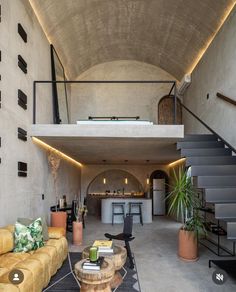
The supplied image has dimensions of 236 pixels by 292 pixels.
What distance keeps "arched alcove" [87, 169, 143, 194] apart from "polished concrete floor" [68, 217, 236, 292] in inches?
207

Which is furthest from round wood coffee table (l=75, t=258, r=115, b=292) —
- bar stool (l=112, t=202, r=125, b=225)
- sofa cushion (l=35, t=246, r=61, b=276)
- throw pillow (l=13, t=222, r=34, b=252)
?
bar stool (l=112, t=202, r=125, b=225)

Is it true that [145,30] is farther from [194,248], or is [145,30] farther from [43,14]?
[194,248]

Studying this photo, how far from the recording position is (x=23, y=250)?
365 cm

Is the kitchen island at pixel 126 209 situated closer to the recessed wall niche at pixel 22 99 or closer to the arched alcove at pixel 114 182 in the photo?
the arched alcove at pixel 114 182

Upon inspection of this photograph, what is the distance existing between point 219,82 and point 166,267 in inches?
165

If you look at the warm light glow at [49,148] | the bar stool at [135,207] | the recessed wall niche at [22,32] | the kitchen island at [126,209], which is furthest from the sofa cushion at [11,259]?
the bar stool at [135,207]

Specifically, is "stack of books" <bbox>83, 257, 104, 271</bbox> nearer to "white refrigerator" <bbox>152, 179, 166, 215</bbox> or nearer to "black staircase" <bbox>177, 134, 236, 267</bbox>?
"black staircase" <bbox>177, 134, 236, 267</bbox>

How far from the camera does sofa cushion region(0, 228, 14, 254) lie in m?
3.44

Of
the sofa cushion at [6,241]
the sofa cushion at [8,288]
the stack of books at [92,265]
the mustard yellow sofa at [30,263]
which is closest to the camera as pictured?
the sofa cushion at [8,288]

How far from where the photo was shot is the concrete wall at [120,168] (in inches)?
476

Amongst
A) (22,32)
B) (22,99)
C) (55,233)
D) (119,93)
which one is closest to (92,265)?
(55,233)

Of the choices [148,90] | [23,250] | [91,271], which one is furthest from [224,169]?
[148,90]

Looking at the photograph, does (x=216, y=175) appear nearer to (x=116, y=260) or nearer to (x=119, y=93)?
(x=116, y=260)

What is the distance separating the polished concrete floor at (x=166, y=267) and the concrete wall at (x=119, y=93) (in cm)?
466
